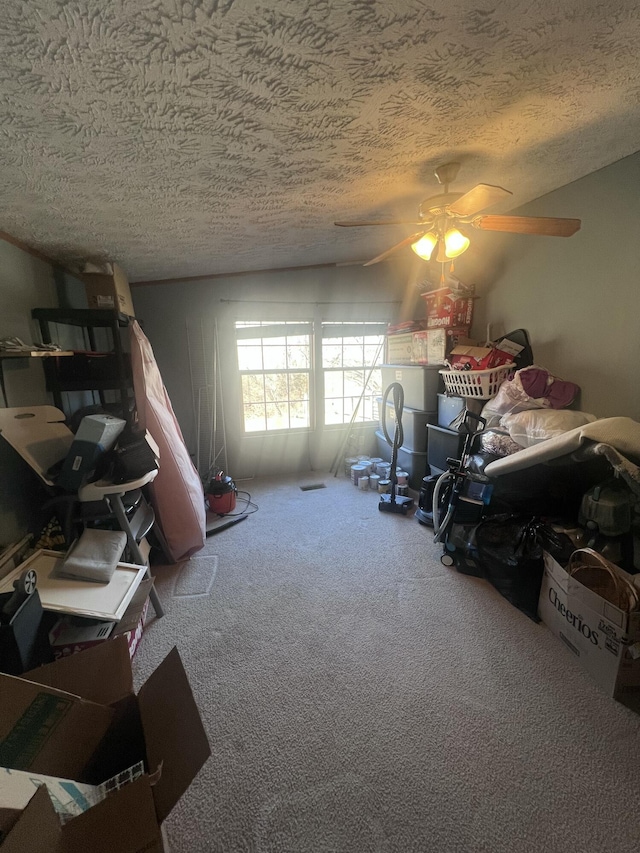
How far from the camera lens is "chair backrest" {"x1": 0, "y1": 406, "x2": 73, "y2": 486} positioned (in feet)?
5.23

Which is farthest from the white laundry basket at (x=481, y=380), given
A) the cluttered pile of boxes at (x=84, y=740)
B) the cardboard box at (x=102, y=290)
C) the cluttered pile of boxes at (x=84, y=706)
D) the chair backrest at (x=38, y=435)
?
the chair backrest at (x=38, y=435)

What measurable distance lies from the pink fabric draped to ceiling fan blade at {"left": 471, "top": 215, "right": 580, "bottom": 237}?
2.22 m

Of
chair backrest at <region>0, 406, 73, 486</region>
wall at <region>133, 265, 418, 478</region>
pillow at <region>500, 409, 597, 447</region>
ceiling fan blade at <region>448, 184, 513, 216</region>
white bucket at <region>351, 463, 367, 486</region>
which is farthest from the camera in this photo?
white bucket at <region>351, 463, 367, 486</region>

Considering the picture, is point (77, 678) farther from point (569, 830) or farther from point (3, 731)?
point (569, 830)

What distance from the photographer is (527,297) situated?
263 centimetres

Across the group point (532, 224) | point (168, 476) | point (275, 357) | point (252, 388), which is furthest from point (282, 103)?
point (252, 388)

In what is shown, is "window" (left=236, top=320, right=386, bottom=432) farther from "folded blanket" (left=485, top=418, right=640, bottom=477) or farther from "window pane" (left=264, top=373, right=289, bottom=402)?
"folded blanket" (left=485, top=418, right=640, bottom=477)

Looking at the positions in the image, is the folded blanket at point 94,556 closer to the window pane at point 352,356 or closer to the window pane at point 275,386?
the window pane at point 275,386

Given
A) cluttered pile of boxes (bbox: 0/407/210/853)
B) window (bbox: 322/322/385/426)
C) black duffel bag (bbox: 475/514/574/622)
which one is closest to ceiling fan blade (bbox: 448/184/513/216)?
black duffel bag (bbox: 475/514/574/622)

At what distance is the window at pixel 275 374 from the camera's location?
12.0ft

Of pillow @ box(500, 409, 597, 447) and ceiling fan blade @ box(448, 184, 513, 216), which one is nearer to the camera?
ceiling fan blade @ box(448, 184, 513, 216)

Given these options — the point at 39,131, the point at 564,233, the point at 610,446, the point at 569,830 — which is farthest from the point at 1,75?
the point at 569,830

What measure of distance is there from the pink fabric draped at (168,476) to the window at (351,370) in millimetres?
2016

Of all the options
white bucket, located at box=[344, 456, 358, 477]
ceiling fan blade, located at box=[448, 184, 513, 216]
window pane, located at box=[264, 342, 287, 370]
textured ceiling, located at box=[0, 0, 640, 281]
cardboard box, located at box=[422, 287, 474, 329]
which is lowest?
Result: white bucket, located at box=[344, 456, 358, 477]
